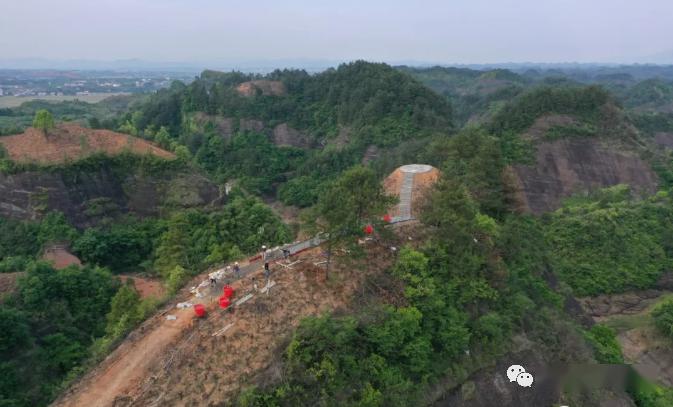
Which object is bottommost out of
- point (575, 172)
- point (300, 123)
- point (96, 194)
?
point (575, 172)

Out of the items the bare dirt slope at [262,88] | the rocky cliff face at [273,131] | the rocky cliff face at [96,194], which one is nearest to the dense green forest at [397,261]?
the rocky cliff face at [96,194]

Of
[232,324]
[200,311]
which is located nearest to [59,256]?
[200,311]

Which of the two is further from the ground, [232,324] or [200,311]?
[200,311]

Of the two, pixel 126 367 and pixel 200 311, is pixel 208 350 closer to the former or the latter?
pixel 200 311

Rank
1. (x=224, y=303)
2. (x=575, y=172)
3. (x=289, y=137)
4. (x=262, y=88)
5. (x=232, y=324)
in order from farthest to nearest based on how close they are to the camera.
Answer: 1. (x=262, y=88)
2. (x=289, y=137)
3. (x=575, y=172)
4. (x=224, y=303)
5. (x=232, y=324)

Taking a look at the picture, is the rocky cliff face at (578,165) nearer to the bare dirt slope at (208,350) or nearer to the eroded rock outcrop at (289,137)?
the eroded rock outcrop at (289,137)

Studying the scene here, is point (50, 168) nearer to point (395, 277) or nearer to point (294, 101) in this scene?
point (395, 277)

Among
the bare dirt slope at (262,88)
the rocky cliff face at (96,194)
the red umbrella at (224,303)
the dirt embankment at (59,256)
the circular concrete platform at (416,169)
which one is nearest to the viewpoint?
the red umbrella at (224,303)
